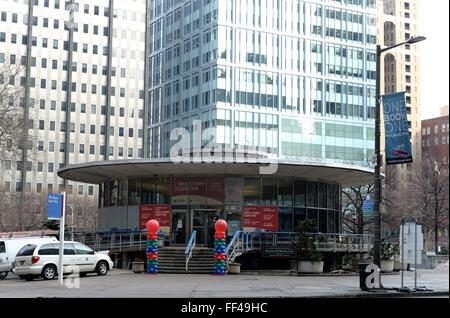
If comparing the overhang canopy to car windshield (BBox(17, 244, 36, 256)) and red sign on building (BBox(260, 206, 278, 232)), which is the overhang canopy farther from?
car windshield (BBox(17, 244, 36, 256))

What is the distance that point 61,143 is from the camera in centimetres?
11375

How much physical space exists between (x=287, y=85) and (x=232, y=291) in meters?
93.5

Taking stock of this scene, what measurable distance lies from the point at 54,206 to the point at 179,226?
13945 millimetres

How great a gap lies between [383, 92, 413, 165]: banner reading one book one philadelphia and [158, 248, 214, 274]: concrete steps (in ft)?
39.3

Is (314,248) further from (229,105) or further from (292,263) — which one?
(229,105)

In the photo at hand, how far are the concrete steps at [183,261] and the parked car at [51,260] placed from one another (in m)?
3.65

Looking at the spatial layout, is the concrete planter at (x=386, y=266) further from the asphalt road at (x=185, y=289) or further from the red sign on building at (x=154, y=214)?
the red sign on building at (x=154, y=214)

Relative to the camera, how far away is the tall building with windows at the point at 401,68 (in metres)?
71.3

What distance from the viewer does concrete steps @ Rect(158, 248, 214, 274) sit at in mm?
29781

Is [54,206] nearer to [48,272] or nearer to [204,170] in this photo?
[48,272]

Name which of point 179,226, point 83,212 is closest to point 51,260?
point 179,226

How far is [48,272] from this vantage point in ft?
84.4

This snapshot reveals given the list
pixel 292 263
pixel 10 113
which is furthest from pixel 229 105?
pixel 292 263

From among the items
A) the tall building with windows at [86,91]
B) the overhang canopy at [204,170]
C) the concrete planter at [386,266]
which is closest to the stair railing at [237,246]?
the overhang canopy at [204,170]
